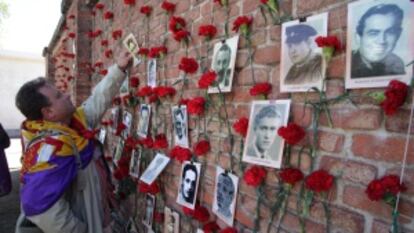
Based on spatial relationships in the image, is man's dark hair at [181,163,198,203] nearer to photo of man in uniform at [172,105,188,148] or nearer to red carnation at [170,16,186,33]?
photo of man in uniform at [172,105,188,148]

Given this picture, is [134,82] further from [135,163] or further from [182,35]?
[182,35]

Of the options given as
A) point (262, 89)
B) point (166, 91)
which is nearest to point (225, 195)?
point (262, 89)

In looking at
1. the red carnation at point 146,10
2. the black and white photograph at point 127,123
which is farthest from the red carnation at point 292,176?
the black and white photograph at point 127,123

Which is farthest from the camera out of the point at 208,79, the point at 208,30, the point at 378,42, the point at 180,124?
the point at 180,124

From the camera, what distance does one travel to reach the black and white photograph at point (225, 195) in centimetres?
163

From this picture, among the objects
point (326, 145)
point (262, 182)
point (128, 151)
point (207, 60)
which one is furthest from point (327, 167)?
point (128, 151)

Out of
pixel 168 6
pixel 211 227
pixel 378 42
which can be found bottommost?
pixel 211 227

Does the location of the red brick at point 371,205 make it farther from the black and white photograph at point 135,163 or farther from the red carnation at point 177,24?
the black and white photograph at point 135,163

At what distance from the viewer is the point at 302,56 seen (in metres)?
1.27

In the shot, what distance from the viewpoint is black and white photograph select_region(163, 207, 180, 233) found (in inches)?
84.9

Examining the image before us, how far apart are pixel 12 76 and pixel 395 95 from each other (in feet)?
67.0

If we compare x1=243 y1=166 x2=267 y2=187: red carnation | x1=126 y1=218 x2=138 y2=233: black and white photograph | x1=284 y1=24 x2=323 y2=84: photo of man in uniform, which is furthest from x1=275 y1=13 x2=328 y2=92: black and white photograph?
x1=126 y1=218 x2=138 y2=233: black and white photograph

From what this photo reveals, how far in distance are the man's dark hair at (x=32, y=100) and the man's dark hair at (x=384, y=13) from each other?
1.83 metres

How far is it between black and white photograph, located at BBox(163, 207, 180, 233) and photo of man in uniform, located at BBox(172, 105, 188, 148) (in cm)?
43
